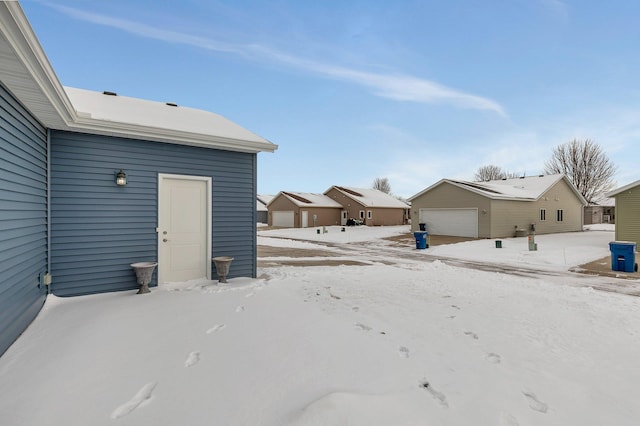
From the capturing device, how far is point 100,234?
514 cm

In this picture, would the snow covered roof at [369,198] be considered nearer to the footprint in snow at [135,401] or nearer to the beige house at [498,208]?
the beige house at [498,208]

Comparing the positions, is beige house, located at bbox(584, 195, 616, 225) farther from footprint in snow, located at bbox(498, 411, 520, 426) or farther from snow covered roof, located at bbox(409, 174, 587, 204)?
footprint in snow, located at bbox(498, 411, 520, 426)

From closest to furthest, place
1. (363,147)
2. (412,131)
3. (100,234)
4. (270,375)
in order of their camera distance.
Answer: (270,375), (100,234), (412,131), (363,147)

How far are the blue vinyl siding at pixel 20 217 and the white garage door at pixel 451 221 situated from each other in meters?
19.6

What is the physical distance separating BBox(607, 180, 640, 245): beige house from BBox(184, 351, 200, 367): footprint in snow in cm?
1721

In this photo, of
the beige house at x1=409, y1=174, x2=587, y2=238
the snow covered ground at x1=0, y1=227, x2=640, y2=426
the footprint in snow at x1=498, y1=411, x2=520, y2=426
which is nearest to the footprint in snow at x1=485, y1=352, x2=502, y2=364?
the snow covered ground at x1=0, y1=227, x2=640, y2=426

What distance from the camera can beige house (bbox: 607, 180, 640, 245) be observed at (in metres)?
12.8

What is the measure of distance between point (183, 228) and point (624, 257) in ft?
37.9

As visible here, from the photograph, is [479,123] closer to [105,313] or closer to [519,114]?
[519,114]

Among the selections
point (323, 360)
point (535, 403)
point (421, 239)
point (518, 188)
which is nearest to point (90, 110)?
point (323, 360)

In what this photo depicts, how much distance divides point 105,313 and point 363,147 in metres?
27.2

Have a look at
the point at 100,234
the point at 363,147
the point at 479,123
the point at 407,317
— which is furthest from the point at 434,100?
the point at 100,234

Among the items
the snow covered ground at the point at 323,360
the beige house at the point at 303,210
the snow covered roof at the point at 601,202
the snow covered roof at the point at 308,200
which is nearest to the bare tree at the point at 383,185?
the beige house at the point at 303,210

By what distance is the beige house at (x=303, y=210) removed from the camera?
101 ft
